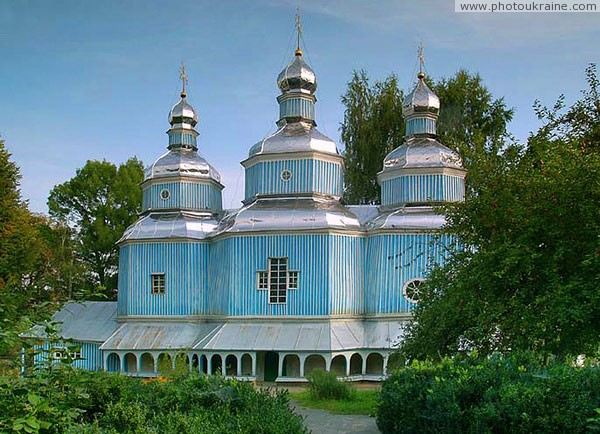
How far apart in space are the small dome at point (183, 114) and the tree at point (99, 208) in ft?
38.6

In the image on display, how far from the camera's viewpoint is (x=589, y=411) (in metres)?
6.43

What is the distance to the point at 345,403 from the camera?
13.2 meters

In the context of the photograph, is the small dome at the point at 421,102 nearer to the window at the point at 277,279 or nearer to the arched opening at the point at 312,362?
the window at the point at 277,279

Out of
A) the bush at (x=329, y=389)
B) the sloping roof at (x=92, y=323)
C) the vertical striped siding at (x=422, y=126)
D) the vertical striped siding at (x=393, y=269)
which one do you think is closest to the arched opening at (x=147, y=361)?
the sloping roof at (x=92, y=323)

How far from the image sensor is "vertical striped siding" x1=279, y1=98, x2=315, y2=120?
22.8 meters

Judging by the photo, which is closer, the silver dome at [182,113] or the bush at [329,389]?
the bush at [329,389]

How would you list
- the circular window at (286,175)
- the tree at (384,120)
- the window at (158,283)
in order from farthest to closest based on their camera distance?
the tree at (384,120) < the window at (158,283) < the circular window at (286,175)

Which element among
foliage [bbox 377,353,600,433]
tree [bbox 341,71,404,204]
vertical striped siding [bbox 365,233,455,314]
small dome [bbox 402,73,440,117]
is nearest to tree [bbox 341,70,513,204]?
tree [bbox 341,71,404,204]

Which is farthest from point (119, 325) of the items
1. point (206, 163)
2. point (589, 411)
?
point (589, 411)

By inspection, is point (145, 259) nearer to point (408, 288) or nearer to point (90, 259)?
point (408, 288)

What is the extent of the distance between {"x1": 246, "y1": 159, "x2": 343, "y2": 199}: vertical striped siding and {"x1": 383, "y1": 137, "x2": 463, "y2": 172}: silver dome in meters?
2.14

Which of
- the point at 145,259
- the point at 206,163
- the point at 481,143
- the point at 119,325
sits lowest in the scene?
the point at 119,325

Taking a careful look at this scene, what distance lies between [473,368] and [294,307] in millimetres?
12072

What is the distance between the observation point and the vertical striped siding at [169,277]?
21922 mm
